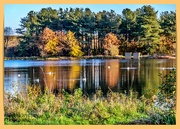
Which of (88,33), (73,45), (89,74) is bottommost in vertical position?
(89,74)

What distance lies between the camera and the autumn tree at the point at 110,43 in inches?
313

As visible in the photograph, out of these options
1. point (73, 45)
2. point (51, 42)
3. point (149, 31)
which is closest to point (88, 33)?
point (73, 45)

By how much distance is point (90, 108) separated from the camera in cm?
756

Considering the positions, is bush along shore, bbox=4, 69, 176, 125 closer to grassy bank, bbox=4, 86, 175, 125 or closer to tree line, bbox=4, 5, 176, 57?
grassy bank, bbox=4, 86, 175, 125

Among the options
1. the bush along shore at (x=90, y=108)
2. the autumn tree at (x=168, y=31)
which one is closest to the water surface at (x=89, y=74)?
the bush along shore at (x=90, y=108)

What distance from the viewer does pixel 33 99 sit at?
7727mm

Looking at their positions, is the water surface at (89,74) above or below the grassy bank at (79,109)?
above

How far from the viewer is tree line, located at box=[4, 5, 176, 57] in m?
7.88

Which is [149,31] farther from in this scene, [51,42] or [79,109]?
[79,109]

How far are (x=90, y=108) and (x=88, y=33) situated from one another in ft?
4.81

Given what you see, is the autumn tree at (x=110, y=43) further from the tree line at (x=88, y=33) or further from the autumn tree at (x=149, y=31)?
the autumn tree at (x=149, y=31)

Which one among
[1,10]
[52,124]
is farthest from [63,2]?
[52,124]

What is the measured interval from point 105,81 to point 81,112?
30.2 inches

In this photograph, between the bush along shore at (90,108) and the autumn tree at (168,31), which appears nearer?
the bush along shore at (90,108)
